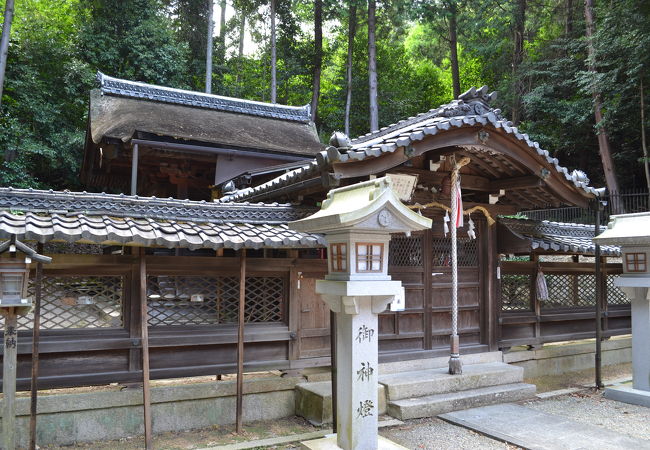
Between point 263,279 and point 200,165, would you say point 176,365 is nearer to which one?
point 263,279

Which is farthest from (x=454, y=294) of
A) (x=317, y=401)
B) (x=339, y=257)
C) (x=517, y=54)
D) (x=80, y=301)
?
(x=517, y=54)

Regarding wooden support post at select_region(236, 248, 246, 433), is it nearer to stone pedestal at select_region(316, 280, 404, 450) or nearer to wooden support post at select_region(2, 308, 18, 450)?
stone pedestal at select_region(316, 280, 404, 450)

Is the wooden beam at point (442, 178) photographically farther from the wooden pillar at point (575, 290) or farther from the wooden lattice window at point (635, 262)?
→ the wooden pillar at point (575, 290)

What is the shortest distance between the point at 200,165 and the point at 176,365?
8.91m

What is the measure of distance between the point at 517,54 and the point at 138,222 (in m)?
23.9

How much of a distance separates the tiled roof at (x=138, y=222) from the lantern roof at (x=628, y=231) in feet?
17.5

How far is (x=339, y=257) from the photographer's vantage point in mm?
5156

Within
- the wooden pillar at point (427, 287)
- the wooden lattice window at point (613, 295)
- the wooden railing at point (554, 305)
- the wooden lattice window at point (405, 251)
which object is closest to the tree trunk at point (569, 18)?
the wooden lattice window at point (613, 295)

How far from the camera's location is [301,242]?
6.64 metres

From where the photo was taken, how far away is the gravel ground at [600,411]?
275 inches

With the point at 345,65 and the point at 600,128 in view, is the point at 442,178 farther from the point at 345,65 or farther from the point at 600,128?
the point at 345,65

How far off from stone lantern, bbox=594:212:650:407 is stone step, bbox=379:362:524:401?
79.0 inches

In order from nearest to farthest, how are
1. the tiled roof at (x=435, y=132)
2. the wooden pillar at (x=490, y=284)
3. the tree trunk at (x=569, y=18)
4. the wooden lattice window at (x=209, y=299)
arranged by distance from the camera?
the tiled roof at (x=435, y=132) → the wooden lattice window at (x=209, y=299) → the wooden pillar at (x=490, y=284) → the tree trunk at (x=569, y=18)

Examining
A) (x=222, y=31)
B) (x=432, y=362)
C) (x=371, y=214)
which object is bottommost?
(x=432, y=362)
